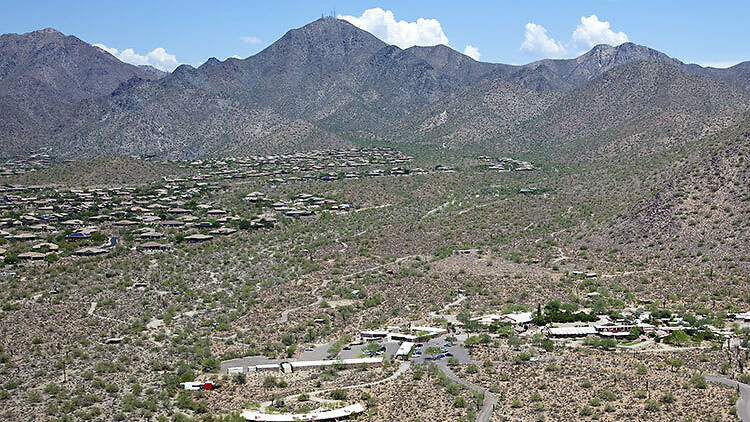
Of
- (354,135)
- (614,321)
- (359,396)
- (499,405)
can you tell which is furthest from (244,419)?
(354,135)

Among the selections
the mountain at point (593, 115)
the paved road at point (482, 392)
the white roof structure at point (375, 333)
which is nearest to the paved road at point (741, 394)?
the paved road at point (482, 392)

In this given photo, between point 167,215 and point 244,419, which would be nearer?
point 244,419

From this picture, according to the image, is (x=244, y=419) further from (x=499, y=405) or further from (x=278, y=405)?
(x=499, y=405)

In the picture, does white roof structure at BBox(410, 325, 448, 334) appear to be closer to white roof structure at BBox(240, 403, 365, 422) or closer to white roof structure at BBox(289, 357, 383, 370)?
white roof structure at BBox(289, 357, 383, 370)

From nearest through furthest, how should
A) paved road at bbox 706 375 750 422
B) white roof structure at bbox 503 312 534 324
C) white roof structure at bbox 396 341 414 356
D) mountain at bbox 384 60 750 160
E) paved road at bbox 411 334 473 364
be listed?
paved road at bbox 706 375 750 422 → paved road at bbox 411 334 473 364 → white roof structure at bbox 396 341 414 356 → white roof structure at bbox 503 312 534 324 → mountain at bbox 384 60 750 160

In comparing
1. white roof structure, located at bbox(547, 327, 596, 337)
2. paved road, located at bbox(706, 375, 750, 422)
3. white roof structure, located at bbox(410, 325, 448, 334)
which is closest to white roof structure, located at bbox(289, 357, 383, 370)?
white roof structure, located at bbox(410, 325, 448, 334)

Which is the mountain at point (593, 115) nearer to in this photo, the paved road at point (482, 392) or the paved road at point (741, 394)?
the paved road at point (741, 394)
